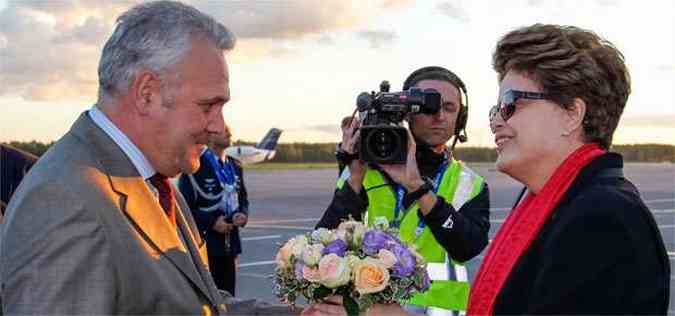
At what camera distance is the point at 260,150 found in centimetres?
6894

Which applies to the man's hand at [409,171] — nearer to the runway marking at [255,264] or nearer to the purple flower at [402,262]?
the purple flower at [402,262]

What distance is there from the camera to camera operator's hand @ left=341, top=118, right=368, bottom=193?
4.72 metres

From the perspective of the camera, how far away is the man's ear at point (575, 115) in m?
3.06

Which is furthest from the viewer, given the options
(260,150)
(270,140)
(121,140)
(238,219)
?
(270,140)

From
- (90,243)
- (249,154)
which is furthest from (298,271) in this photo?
(249,154)

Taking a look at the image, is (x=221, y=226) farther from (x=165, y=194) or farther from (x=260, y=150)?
(x=260, y=150)

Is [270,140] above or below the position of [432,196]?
below

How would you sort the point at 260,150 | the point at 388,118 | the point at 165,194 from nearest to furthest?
1. the point at 165,194
2. the point at 388,118
3. the point at 260,150

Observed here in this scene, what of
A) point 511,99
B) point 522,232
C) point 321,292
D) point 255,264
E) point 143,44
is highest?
point 143,44

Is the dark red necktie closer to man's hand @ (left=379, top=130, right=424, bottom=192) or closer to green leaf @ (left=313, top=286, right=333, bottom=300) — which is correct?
green leaf @ (left=313, top=286, right=333, bottom=300)

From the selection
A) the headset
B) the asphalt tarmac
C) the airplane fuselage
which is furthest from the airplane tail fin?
the headset

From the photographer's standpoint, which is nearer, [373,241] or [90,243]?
[90,243]

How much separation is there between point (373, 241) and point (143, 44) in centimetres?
119

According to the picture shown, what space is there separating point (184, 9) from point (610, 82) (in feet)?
5.13
